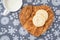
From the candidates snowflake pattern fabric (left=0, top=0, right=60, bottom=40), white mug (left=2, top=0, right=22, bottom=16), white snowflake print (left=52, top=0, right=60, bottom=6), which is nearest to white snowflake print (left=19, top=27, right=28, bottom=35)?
snowflake pattern fabric (left=0, top=0, right=60, bottom=40)

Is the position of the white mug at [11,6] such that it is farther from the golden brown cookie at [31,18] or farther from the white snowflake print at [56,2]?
the white snowflake print at [56,2]

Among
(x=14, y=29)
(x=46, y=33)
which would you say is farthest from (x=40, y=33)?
(x=14, y=29)

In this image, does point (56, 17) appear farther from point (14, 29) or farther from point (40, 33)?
point (14, 29)

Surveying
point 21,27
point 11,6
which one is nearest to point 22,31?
point 21,27

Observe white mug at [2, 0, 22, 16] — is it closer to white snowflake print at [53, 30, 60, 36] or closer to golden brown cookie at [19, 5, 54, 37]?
golden brown cookie at [19, 5, 54, 37]

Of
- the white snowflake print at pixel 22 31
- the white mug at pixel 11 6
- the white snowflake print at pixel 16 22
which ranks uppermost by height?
the white mug at pixel 11 6

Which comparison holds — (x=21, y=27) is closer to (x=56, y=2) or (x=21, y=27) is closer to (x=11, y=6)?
(x=11, y=6)

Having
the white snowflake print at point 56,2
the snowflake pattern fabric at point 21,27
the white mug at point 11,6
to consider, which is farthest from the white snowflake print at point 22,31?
the white snowflake print at point 56,2
